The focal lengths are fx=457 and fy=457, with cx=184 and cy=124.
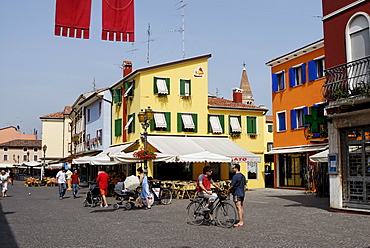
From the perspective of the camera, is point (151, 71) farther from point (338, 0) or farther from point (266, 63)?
point (338, 0)

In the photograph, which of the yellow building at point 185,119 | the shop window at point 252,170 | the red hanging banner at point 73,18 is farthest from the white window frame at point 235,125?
the red hanging banner at point 73,18

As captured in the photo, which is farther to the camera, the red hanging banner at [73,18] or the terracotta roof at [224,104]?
the terracotta roof at [224,104]

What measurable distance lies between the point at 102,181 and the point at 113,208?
1.18 meters

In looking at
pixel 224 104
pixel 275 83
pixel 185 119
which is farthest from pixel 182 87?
pixel 275 83

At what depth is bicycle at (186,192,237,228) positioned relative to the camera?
1193 cm

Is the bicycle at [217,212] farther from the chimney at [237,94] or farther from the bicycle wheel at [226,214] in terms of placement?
the chimney at [237,94]

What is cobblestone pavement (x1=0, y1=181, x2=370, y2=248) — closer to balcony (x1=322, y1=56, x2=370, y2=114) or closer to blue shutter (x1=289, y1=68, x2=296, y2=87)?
balcony (x1=322, y1=56, x2=370, y2=114)

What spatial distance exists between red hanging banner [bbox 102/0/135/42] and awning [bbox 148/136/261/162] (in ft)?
42.9

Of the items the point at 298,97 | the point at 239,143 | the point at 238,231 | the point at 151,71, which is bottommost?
the point at 238,231

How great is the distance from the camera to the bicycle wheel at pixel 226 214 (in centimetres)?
1188

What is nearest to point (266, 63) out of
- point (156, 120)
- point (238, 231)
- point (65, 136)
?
point (156, 120)

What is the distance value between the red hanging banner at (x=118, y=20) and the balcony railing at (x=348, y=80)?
268 inches

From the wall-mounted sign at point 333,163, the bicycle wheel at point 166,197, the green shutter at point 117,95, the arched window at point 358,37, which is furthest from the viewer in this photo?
the green shutter at point 117,95

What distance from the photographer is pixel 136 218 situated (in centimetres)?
1439
